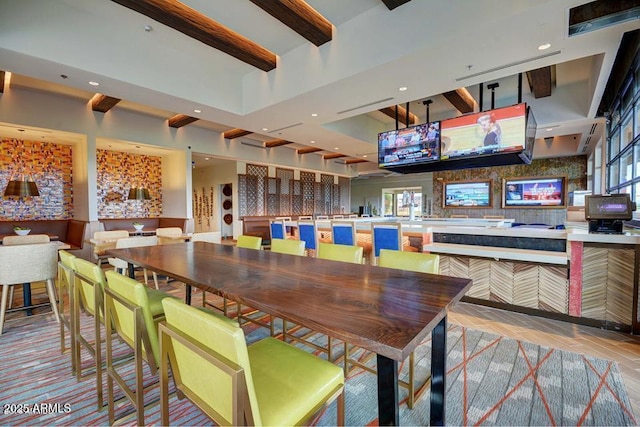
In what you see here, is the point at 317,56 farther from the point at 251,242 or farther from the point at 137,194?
the point at 137,194

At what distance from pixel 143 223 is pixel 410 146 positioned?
21.8 feet

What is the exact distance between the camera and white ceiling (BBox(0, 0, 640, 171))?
2.70 meters

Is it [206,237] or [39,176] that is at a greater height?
[39,176]

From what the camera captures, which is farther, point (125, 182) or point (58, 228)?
point (125, 182)

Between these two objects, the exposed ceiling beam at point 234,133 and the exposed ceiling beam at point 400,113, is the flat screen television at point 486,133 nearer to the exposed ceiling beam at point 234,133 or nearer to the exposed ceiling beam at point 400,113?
the exposed ceiling beam at point 400,113

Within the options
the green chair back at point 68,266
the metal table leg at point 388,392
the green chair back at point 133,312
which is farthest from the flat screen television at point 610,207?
the green chair back at point 68,266

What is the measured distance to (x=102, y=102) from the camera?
5.34m

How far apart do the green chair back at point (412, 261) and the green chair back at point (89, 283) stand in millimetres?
1889

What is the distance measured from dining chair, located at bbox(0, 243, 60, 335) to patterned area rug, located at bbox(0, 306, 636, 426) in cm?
Result: 65

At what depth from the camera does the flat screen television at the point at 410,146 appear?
4.73 metres

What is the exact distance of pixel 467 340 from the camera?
261cm

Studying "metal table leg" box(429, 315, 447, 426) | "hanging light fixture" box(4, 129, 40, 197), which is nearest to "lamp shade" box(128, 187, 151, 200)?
"hanging light fixture" box(4, 129, 40, 197)

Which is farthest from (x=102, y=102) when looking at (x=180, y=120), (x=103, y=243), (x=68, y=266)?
(x=68, y=266)

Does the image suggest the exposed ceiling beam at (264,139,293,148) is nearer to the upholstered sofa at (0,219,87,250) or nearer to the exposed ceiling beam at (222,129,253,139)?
the exposed ceiling beam at (222,129,253,139)
